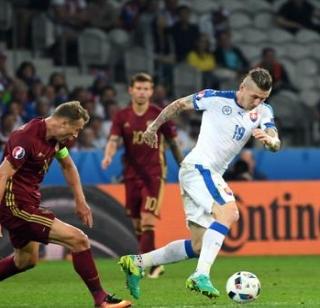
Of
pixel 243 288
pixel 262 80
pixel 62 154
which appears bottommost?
pixel 243 288

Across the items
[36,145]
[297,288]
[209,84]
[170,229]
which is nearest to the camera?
[36,145]

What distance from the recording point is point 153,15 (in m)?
24.3

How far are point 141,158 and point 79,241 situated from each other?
4.50 meters

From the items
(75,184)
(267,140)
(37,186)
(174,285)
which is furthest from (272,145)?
(174,285)

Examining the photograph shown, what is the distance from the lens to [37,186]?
420 inches

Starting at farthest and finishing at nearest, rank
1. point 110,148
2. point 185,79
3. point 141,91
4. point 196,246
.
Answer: point 185,79, point 110,148, point 141,91, point 196,246

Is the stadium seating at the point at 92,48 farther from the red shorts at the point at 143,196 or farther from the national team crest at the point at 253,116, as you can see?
the national team crest at the point at 253,116

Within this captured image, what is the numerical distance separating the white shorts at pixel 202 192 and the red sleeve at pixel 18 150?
5.61ft

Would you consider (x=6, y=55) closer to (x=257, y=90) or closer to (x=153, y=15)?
(x=153, y=15)

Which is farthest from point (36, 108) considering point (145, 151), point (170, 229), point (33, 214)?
point (33, 214)

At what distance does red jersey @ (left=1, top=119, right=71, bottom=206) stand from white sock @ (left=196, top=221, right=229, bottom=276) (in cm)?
148

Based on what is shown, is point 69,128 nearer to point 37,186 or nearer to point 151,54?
point 37,186

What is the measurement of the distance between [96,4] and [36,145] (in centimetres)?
1423

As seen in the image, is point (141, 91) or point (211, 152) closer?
point (211, 152)
